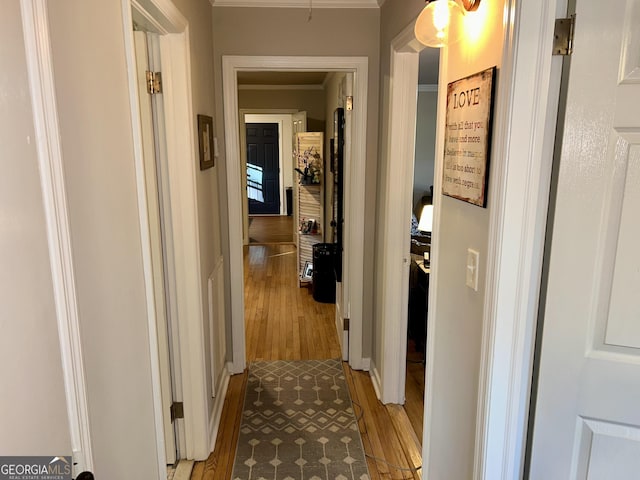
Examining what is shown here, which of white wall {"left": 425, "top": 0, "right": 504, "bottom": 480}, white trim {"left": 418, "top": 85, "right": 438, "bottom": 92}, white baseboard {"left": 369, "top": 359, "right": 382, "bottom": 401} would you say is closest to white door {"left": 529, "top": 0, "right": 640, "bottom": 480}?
white wall {"left": 425, "top": 0, "right": 504, "bottom": 480}

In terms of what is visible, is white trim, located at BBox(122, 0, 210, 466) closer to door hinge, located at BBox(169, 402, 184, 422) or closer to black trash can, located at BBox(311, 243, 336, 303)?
door hinge, located at BBox(169, 402, 184, 422)

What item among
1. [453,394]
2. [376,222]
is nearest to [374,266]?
[376,222]

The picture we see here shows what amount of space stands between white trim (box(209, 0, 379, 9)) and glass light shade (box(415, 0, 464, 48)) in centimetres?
128

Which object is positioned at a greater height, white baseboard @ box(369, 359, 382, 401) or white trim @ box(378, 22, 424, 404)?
white trim @ box(378, 22, 424, 404)

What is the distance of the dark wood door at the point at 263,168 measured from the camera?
31.9ft

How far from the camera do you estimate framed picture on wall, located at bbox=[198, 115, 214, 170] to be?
2.24 meters

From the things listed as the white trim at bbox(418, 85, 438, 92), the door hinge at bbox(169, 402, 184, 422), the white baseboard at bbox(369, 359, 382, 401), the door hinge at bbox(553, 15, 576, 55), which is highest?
the white trim at bbox(418, 85, 438, 92)

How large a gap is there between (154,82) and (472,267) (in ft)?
Answer: 4.82

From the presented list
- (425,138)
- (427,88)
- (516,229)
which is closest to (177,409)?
(516,229)

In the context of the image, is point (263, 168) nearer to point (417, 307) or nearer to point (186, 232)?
point (417, 307)

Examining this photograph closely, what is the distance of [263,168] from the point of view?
9906mm

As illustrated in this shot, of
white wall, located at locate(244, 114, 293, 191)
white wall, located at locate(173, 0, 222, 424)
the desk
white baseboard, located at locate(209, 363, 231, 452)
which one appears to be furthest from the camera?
white wall, located at locate(244, 114, 293, 191)

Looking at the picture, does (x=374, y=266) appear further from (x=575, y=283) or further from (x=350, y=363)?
(x=575, y=283)

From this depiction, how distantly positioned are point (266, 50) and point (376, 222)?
49.3 inches
